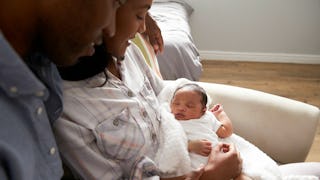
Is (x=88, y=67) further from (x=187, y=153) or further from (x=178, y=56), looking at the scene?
(x=178, y=56)

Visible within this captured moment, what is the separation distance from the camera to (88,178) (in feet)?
3.07

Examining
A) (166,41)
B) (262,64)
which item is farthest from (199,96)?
(262,64)

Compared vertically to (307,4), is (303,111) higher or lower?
higher

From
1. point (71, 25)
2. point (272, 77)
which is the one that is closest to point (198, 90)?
point (71, 25)

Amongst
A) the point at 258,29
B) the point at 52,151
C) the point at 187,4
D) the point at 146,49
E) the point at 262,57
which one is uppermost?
the point at 52,151

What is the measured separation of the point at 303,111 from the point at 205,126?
0.40 metres

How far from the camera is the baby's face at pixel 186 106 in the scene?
52.6 inches

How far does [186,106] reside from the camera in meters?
1.34

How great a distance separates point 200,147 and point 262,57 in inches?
102

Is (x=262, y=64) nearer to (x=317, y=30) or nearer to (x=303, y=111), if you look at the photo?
(x=317, y=30)

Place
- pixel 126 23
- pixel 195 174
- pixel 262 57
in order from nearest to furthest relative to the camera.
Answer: pixel 126 23
pixel 195 174
pixel 262 57

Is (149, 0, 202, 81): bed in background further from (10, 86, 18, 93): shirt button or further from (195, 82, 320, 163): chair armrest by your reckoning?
(10, 86, 18, 93): shirt button

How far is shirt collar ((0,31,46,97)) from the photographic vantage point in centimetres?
58

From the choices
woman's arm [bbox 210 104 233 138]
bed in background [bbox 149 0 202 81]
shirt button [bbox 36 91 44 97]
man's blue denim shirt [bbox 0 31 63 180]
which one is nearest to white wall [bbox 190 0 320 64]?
bed in background [bbox 149 0 202 81]
